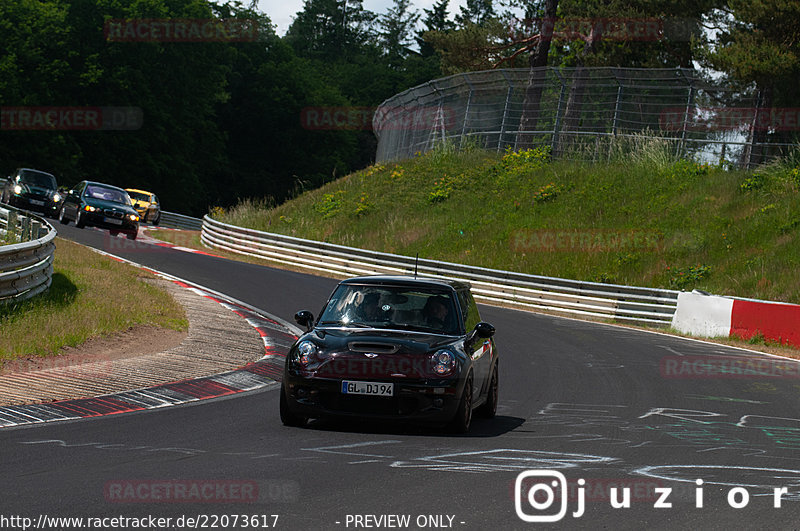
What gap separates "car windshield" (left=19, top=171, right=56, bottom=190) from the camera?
3913cm

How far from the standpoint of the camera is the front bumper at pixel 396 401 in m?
8.91

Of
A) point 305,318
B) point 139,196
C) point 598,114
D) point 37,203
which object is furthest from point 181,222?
point 305,318

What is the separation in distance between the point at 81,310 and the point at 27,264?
1030mm

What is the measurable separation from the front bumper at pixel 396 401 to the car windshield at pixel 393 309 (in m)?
0.94

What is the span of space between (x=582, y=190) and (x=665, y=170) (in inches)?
115

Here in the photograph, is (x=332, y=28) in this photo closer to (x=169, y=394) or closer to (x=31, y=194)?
(x=31, y=194)

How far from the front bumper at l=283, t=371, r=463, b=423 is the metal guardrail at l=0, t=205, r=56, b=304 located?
6784 mm

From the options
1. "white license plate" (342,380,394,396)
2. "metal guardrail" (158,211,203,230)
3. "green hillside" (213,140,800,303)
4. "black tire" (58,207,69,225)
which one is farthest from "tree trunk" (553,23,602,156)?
"white license plate" (342,380,394,396)

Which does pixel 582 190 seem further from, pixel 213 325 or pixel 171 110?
pixel 171 110

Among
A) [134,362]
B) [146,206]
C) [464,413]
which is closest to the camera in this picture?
[464,413]

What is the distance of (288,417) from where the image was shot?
9.27 metres

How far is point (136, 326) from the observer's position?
15.3 m

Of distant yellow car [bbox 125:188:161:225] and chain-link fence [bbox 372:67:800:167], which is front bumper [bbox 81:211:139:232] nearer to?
distant yellow car [bbox 125:188:161:225]

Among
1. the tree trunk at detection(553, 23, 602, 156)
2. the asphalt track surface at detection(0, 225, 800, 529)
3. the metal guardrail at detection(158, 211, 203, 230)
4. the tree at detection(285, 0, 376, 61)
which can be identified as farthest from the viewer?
the tree at detection(285, 0, 376, 61)
